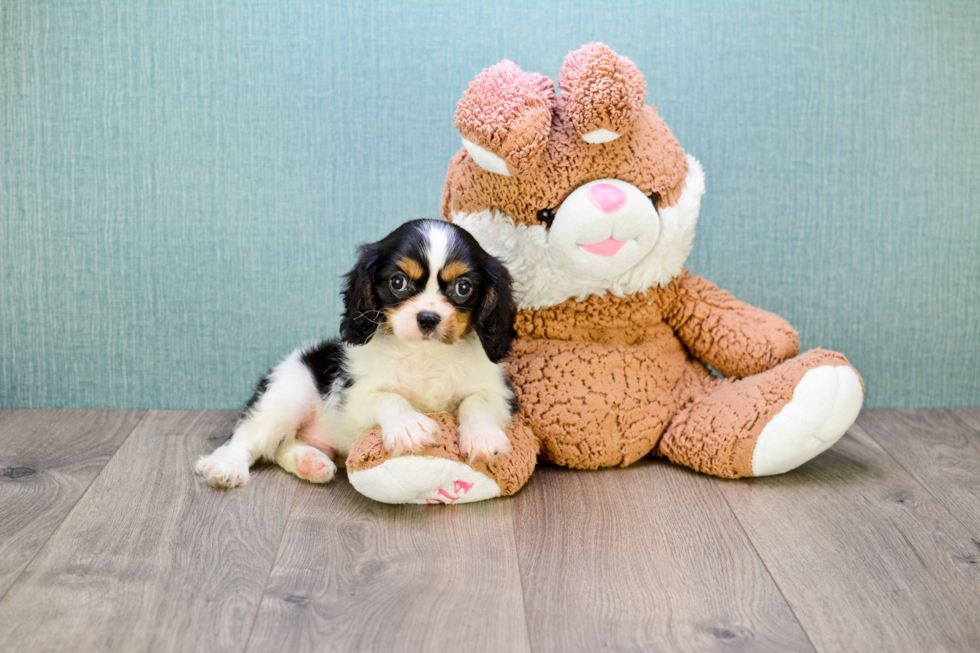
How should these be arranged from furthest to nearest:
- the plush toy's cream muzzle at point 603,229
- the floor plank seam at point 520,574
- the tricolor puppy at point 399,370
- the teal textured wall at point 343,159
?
the teal textured wall at point 343,159 → the plush toy's cream muzzle at point 603,229 → the tricolor puppy at point 399,370 → the floor plank seam at point 520,574

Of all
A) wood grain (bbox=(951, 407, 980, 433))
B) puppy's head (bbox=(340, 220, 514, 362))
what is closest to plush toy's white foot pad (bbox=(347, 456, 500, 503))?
puppy's head (bbox=(340, 220, 514, 362))

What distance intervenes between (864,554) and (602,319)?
734 mm

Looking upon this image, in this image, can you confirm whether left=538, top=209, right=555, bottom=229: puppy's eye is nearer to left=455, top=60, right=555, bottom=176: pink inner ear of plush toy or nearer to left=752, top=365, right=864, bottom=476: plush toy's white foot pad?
left=455, top=60, right=555, bottom=176: pink inner ear of plush toy

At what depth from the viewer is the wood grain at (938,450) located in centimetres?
185

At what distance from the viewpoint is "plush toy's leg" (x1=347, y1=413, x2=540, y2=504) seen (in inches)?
66.4

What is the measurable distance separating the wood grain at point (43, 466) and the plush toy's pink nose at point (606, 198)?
1237 millimetres

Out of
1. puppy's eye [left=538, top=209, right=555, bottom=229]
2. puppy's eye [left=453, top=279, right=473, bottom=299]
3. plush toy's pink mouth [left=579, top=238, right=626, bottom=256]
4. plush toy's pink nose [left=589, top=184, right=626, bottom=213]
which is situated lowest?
puppy's eye [left=453, top=279, right=473, bottom=299]

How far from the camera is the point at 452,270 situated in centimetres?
170

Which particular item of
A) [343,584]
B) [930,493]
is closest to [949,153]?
[930,493]

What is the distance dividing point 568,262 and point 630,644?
33.7 inches

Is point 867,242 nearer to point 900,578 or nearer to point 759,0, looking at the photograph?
point 759,0

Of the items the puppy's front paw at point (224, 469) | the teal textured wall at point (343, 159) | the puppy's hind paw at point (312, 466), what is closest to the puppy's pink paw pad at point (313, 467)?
the puppy's hind paw at point (312, 466)

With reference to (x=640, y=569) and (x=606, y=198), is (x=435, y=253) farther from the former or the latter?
(x=640, y=569)

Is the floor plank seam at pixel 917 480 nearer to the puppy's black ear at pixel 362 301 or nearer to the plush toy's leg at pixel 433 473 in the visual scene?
the plush toy's leg at pixel 433 473
